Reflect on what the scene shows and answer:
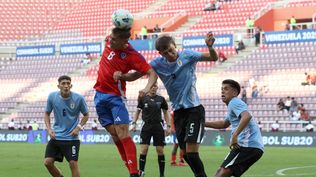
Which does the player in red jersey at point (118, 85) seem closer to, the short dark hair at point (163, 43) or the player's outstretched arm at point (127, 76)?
the player's outstretched arm at point (127, 76)

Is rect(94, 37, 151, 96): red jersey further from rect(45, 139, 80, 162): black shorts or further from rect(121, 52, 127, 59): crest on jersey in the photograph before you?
rect(45, 139, 80, 162): black shorts

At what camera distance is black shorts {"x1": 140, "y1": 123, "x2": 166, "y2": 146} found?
700 inches

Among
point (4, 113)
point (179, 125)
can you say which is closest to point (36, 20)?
point (4, 113)

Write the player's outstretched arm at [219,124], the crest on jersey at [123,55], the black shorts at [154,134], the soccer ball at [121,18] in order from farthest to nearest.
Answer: the black shorts at [154,134], the crest on jersey at [123,55], the player's outstretched arm at [219,124], the soccer ball at [121,18]

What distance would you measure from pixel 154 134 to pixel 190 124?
577cm

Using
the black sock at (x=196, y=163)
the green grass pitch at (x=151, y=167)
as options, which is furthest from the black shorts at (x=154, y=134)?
the black sock at (x=196, y=163)

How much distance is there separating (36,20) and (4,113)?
15066 millimetres

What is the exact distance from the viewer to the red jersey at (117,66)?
11789 millimetres

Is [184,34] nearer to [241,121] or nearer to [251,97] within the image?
A: [251,97]

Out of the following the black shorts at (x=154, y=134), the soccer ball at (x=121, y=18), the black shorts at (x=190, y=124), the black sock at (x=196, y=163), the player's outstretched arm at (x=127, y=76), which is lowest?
the black shorts at (x=154, y=134)

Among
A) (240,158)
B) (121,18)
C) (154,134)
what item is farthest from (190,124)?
(154,134)

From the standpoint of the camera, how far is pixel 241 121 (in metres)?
11.0

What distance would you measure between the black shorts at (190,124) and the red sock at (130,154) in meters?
0.88

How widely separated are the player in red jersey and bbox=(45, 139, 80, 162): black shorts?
1.51 meters
